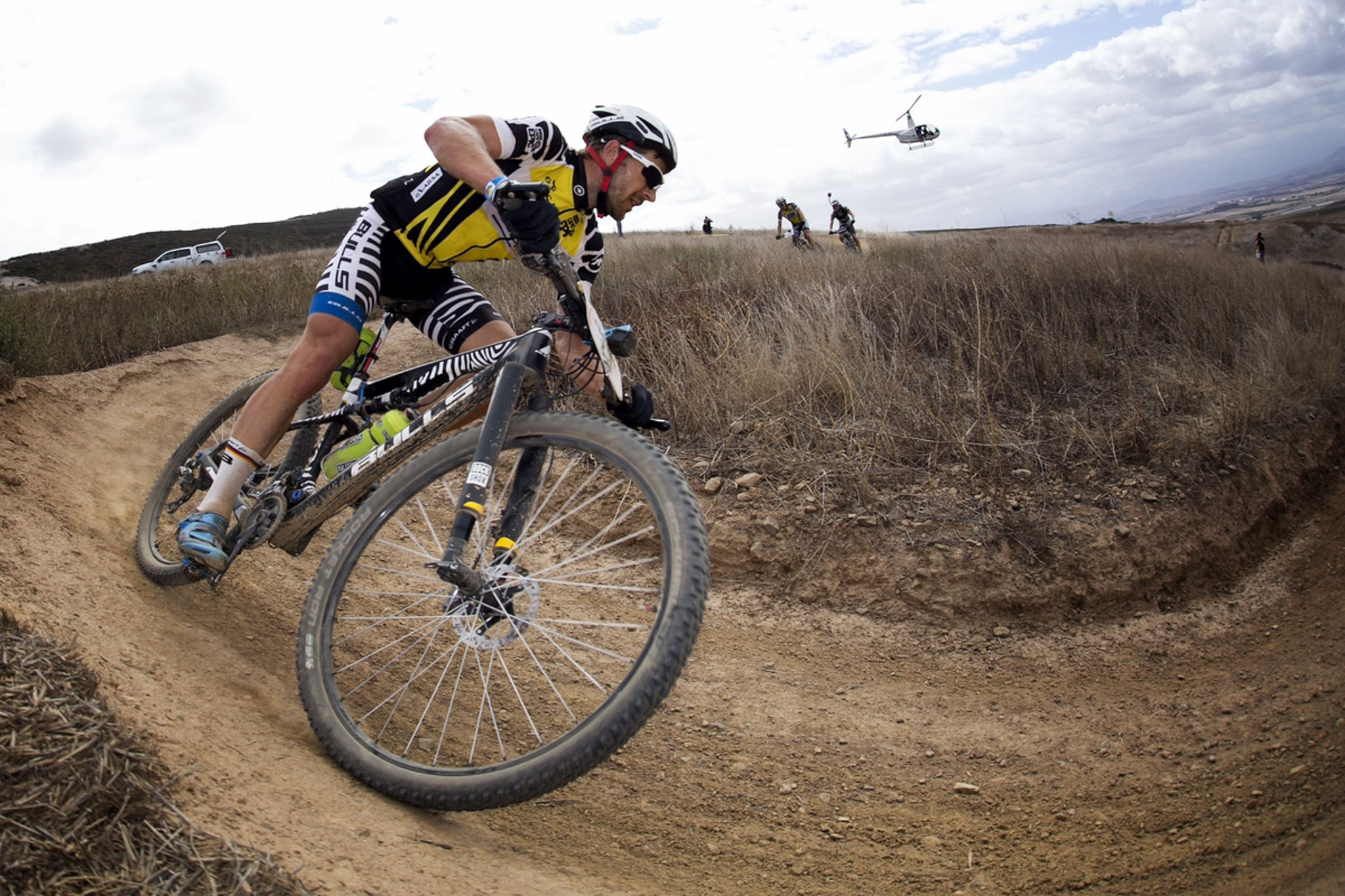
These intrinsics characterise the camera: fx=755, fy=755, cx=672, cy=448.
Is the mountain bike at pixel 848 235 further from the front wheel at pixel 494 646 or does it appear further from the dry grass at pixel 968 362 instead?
the front wheel at pixel 494 646

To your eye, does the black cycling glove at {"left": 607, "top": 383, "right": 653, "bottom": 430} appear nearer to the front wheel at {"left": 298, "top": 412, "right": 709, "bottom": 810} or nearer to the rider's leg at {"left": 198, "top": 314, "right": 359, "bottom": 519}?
the front wheel at {"left": 298, "top": 412, "right": 709, "bottom": 810}

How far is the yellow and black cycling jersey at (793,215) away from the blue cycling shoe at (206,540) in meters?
18.4

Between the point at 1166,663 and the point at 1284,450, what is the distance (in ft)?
9.29

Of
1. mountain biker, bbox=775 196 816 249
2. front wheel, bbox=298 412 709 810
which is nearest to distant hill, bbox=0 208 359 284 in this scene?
mountain biker, bbox=775 196 816 249

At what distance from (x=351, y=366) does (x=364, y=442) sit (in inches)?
20.8

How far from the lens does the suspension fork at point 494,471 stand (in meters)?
2.15

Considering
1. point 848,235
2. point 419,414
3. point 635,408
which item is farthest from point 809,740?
point 848,235

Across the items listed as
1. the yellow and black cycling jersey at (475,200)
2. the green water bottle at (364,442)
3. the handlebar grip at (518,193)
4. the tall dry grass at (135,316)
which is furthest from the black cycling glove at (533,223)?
the tall dry grass at (135,316)

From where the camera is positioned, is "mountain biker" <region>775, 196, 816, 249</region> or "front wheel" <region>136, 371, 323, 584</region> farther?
"mountain biker" <region>775, 196, 816, 249</region>

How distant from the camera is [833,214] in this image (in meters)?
19.1

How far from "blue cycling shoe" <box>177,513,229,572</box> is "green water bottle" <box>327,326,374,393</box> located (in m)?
0.69

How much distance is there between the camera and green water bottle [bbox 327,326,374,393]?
3143mm

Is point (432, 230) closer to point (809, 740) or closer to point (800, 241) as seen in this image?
point (809, 740)

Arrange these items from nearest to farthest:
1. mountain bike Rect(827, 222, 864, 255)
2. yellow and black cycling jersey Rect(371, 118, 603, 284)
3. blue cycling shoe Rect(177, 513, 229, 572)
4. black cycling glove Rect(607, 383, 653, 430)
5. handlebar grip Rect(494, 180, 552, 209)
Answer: handlebar grip Rect(494, 180, 552, 209) < black cycling glove Rect(607, 383, 653, 430) < blue cycling shoe Rect(177, 513, 229, 572) < yellow and black cycling jersey Rect(371, 118, 603, 284) < mountain bike Rect(827, 222, 864, 255)
